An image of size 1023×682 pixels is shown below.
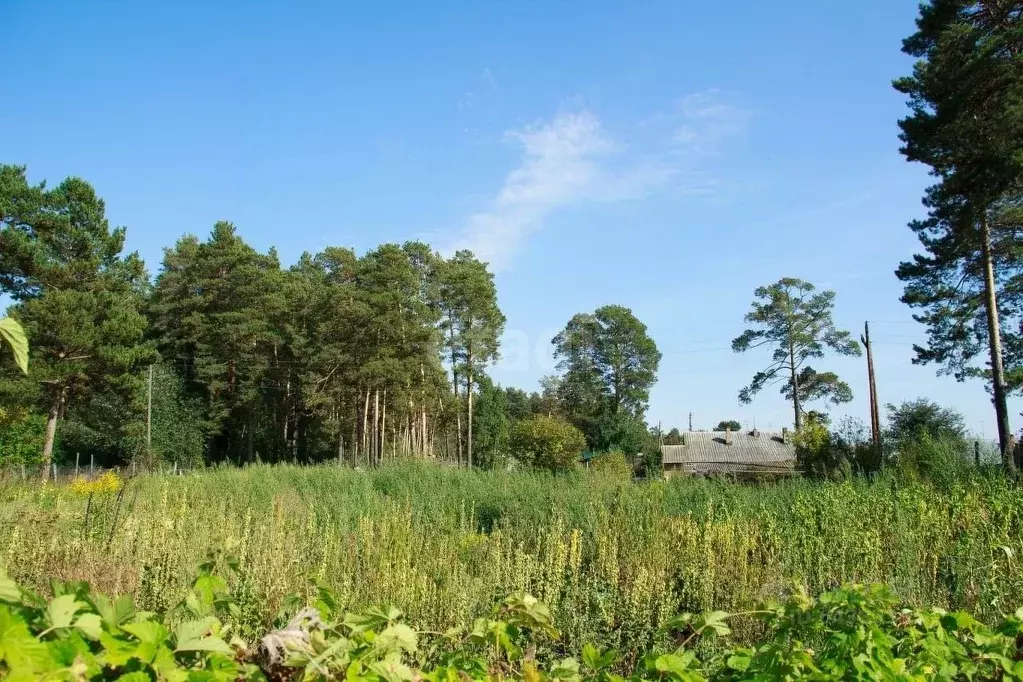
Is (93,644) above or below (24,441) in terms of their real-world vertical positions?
below

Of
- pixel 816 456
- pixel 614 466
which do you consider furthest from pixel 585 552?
pixel 614 466

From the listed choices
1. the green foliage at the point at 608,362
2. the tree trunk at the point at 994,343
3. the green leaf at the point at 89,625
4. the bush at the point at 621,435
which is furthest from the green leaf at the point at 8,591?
the green foliage at the point at 608,362

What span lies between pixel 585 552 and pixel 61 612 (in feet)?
15.9

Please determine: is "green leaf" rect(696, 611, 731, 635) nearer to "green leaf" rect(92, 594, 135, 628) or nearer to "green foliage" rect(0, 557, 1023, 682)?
"green foliage" rect(0, 557, 1023, 682)

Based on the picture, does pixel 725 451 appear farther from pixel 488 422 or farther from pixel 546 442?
pixel 488 422

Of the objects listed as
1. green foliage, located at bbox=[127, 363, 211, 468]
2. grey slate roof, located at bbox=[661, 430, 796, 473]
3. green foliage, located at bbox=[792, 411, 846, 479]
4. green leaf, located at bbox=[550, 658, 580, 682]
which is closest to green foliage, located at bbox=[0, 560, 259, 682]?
green leaf, located at bbox=[550, 658, 580, 682]

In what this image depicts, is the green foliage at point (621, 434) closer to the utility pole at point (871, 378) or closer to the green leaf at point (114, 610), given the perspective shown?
the utility pole at point (871, 378)

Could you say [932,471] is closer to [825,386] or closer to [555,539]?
[555,539]

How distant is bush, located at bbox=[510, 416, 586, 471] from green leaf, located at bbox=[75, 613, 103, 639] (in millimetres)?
31691

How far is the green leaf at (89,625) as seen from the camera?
4.07 feet

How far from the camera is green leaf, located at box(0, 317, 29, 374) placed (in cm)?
120

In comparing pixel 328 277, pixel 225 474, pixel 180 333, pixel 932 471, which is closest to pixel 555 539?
pixel 932 471

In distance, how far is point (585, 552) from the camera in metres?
5.76

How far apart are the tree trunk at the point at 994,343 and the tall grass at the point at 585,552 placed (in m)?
9.06
